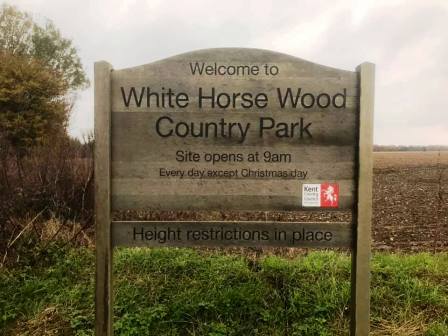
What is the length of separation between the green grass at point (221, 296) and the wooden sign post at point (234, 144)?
35.0 inches

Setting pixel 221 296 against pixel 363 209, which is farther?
pixel 221 296

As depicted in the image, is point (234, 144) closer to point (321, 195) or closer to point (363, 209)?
point (321, 195)

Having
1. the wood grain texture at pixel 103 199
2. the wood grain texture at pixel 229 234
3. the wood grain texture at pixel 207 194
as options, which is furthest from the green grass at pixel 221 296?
the wood grain texture at pixel 207 194

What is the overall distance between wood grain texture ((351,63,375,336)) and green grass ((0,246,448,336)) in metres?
0.71

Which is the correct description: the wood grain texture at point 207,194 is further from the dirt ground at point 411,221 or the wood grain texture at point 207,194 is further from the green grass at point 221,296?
the dirt ground at point 411,221

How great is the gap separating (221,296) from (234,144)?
1.65 m

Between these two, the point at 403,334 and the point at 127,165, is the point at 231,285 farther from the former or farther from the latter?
the point at 127,165

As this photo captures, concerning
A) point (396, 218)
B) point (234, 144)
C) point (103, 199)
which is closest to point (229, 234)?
point (234, 144)

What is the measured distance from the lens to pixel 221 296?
4.20 meters

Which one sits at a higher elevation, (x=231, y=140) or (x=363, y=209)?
(x=231, y=140)

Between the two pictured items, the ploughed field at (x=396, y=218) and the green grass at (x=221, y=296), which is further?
the ploughed field at (x=396, y=218)

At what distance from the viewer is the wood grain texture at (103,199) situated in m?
3.18

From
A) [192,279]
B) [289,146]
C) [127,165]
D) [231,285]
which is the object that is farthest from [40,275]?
[289,146]

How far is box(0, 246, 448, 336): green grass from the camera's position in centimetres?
394
